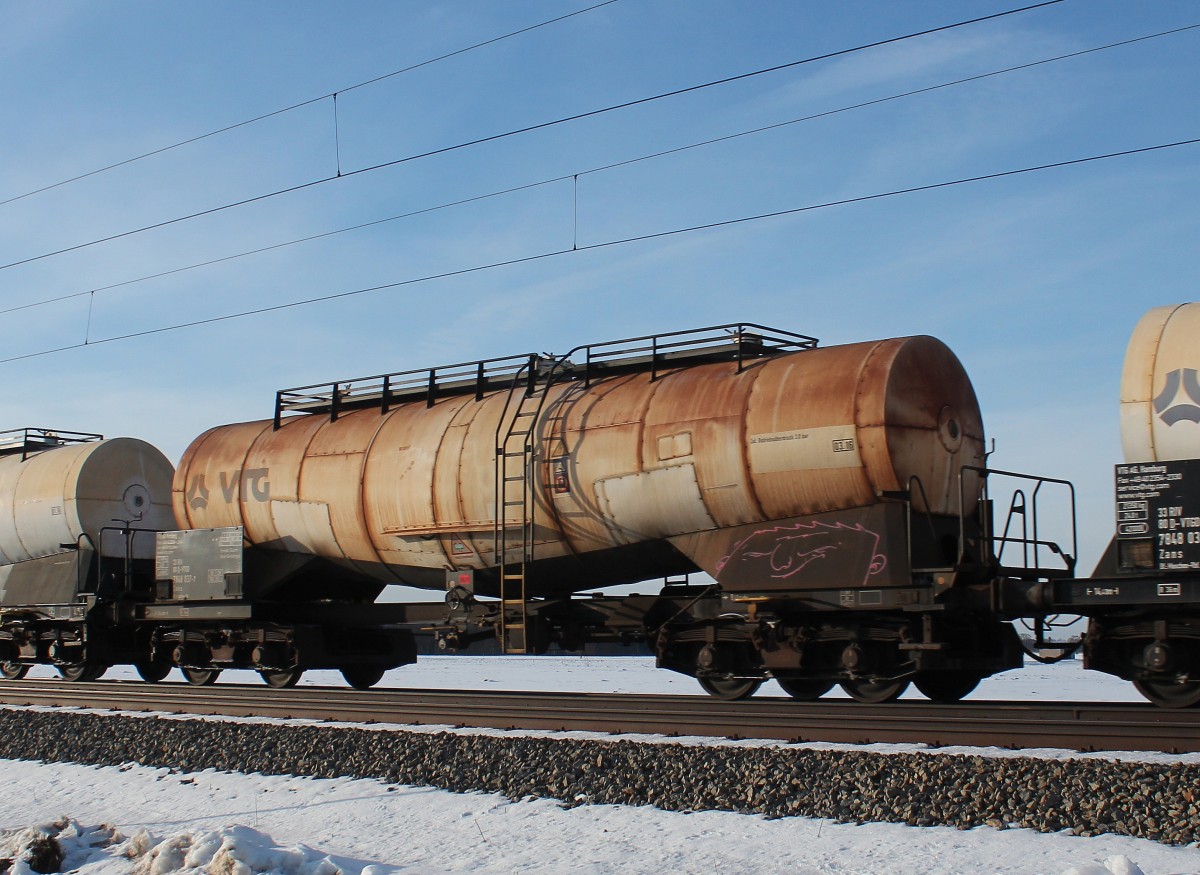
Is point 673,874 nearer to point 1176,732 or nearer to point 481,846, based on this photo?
point 481,846

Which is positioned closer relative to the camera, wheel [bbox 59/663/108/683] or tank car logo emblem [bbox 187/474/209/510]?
tank car logo emblem [bbox 187/474/209/510]

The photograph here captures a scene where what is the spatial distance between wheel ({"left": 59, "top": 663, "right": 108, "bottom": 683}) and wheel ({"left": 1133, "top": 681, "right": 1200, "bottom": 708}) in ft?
49.6

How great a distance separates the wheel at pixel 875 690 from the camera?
12273 mm

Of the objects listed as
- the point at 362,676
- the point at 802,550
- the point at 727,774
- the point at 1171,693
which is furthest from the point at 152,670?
the point at 1171,693

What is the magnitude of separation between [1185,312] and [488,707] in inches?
318

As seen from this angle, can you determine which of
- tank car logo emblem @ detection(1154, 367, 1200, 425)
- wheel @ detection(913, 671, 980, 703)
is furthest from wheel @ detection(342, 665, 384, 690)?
tank car logo emblem @ detection(1154, 367, 1200, 425)

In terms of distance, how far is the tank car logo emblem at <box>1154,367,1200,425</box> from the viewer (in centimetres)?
1020

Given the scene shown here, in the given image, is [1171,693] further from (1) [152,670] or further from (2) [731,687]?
(1) [152,670]

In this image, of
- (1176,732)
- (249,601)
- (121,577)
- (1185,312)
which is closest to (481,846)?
(1176,732)

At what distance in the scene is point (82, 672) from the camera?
18531 millimetres

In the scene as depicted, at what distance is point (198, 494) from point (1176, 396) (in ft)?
44.2

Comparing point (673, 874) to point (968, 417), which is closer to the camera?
point (673, 874)

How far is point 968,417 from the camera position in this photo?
42.0 feet

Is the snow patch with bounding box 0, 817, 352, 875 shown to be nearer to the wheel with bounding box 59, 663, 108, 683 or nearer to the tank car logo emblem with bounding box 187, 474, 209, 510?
the tank car logo emblem with bounding box 187, 474, 209, 510
